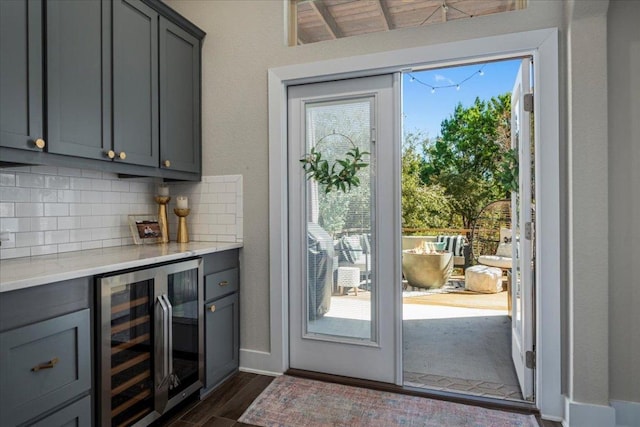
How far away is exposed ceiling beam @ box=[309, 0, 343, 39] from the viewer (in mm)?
2562

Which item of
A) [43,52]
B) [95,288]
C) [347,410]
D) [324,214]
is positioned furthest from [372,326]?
[43,52]

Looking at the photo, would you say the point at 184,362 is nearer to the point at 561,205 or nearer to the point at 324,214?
Result: the point at 324,214

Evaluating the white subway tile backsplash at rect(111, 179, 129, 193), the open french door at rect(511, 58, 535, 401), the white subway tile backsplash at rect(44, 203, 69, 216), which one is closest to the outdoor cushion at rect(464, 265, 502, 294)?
the open french door at rect(511, 58, 535, 401)

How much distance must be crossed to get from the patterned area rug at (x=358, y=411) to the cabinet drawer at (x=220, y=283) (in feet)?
2.28

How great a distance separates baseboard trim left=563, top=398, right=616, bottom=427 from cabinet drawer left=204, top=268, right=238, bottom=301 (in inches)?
82.5

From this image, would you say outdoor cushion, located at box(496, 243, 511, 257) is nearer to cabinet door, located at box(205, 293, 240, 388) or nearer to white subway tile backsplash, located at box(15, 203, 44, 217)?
cabinet door, located at box(205, 293, 240, 388)

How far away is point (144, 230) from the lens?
2.60 meters

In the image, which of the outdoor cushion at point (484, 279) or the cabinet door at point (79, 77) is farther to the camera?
the outdoor cushion at point (484, 279)

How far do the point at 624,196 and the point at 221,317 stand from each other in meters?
2.44

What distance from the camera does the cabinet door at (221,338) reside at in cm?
236

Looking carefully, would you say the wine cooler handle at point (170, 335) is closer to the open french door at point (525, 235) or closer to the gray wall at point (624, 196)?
the open french door at point (525, 235)

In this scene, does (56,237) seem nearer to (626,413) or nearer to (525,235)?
(525,235)

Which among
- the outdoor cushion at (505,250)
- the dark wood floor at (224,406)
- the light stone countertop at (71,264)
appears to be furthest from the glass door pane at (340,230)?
the outdoor cushion at (505,250)

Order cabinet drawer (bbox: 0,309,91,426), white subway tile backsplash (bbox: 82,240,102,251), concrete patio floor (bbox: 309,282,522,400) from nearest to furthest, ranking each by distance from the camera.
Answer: cabinet drawer (bbox: 0,309,91,426) < white subway tile backsplash (bbox: 82,240,102,251) < concrete patio floor (bbox: 309,282,522,400)
